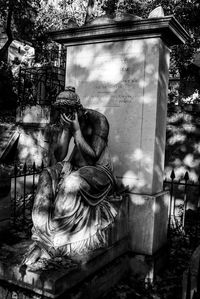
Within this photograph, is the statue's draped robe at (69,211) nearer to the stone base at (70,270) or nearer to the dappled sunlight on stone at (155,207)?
the stone base at (70,270)

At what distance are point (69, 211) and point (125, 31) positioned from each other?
2.55m

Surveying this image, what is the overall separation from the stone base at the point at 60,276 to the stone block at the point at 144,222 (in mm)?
582

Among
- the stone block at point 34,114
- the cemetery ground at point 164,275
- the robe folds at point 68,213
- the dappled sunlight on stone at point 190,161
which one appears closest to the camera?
the robe folds at point 68,213

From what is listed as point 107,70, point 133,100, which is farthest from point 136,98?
point 107,70

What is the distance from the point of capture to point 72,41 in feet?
16.0

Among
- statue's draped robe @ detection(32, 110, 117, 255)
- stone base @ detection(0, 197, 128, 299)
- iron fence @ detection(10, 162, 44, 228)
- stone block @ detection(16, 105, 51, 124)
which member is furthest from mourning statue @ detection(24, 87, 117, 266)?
stone block @ detection(16, 105, 51, 124)

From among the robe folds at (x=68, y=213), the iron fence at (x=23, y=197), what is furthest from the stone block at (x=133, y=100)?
the iron fence at (x=23, y=197)

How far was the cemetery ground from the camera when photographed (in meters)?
3.81

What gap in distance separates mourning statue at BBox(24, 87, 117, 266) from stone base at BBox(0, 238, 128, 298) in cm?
14

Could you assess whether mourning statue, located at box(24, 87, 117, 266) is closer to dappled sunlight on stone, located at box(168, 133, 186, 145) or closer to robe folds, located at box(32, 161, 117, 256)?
robe folds, located at box(32, 161, 117, 256)

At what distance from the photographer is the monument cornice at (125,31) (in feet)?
13.5

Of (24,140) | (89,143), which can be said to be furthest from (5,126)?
(89,143)

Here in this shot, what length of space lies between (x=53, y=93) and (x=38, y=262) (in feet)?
30.4

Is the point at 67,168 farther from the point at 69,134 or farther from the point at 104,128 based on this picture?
the point at 104,128
